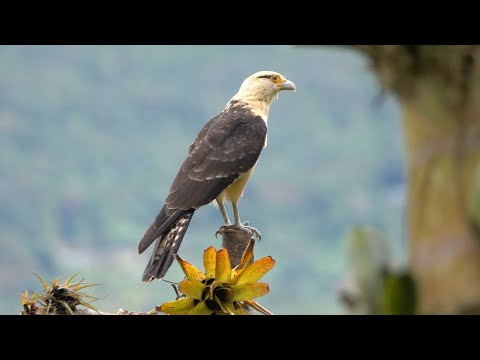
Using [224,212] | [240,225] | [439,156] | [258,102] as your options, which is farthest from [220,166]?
[439,156]

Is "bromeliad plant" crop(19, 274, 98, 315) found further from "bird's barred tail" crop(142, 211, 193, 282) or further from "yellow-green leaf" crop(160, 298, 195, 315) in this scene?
"bird's barred tail" crop(142, 211, 193, 282)

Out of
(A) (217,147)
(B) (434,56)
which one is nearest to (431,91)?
(B) (434,56)

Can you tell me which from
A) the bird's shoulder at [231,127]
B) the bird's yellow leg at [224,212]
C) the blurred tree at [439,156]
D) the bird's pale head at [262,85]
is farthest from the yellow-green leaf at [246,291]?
the blurred tree at [439,156]

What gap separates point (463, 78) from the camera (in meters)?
7.33

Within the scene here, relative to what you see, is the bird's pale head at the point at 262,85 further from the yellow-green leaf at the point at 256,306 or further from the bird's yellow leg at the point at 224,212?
the yellow-green leaf at the point at 256,306

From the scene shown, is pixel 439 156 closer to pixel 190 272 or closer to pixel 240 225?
pixel 240 225

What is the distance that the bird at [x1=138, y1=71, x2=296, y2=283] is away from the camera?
13.2 ft

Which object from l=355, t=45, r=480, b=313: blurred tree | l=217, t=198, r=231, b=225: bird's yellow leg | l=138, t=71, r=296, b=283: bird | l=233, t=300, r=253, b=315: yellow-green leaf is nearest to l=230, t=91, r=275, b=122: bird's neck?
l=138, t=71, r=296, b=283: bird

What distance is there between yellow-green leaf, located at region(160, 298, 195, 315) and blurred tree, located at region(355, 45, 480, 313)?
5.02 metres

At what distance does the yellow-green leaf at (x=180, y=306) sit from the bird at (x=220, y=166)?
1.47 meters

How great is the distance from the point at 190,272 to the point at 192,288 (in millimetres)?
58

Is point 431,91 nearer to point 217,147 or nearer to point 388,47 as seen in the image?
point 388,47

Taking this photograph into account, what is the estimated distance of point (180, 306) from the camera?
84.7 inches
